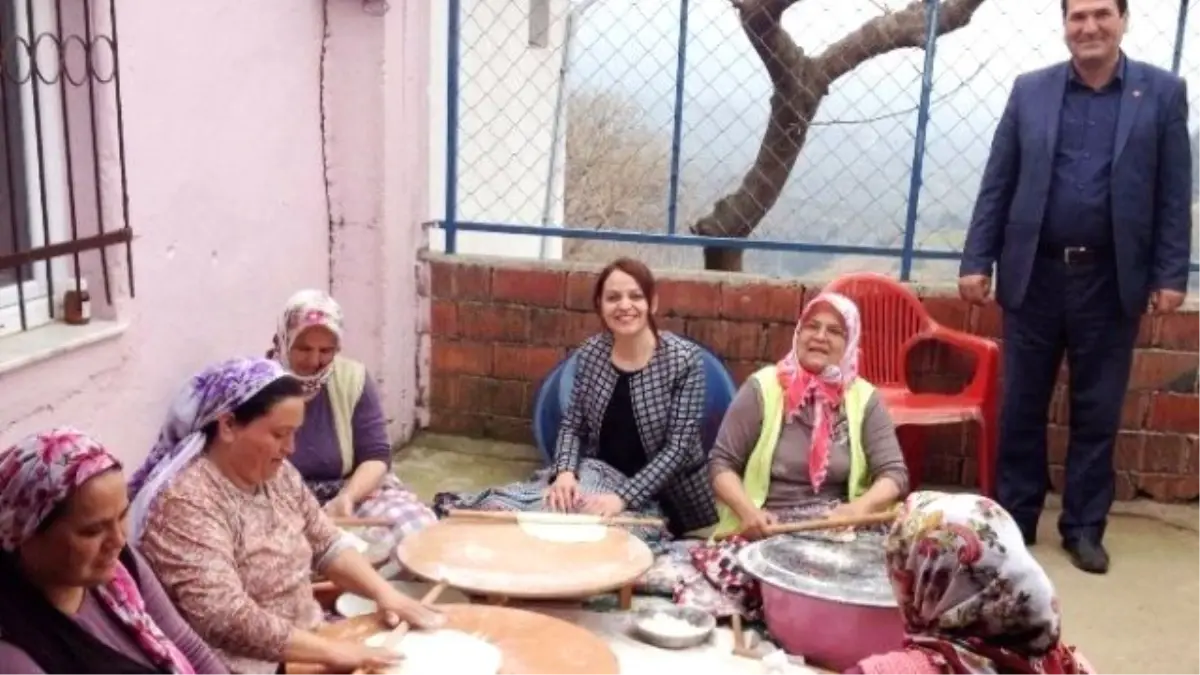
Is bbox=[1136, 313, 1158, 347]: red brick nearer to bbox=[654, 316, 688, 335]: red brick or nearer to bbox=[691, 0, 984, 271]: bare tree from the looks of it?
bbox=[691, 0, 984, 271]: bare tree

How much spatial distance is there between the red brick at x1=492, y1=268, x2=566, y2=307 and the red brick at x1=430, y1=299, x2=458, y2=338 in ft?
0.71

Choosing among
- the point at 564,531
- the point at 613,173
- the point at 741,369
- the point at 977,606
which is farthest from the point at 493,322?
the point at 977,606

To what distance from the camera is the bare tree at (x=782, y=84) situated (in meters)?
5.06

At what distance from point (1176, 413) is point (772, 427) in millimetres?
1775

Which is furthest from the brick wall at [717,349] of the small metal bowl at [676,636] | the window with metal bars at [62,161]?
the window with metal bars at [62,161]

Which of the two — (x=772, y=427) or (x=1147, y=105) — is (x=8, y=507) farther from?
(x=1147, y=105)

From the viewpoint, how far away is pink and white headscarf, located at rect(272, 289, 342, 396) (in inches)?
130

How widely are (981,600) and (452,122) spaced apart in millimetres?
3453

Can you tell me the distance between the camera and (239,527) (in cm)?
234

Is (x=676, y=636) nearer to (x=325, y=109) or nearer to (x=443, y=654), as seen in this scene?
(x=443, y=654)

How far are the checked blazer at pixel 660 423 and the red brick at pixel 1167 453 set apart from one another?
66.1 inches

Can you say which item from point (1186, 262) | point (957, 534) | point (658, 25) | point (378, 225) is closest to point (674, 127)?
point (658, 25)

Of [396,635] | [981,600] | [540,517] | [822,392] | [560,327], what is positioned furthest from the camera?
[560,327]

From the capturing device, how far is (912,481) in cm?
436
